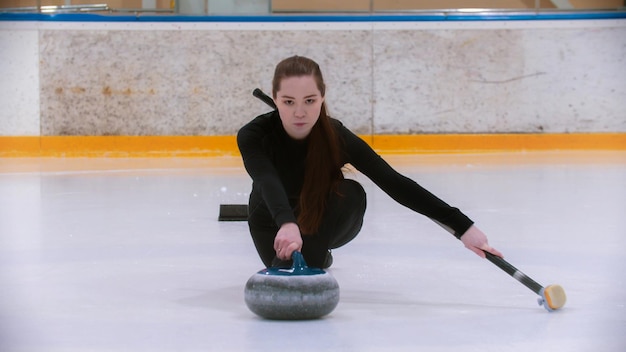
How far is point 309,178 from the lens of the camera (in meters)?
2.10

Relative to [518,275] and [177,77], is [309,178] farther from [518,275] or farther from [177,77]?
[177,77]

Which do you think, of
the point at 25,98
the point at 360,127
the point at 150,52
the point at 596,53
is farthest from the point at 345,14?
the point at 25,98

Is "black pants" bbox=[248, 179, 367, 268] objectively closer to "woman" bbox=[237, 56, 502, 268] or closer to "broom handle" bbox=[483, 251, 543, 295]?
"woman" bbox=[237, 56, 502, 268]

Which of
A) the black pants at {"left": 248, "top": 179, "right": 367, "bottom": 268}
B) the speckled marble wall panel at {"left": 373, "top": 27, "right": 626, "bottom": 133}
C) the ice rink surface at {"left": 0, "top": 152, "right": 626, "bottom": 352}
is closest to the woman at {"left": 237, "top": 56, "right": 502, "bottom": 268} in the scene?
the black pants at {"left": 248, "top": 179, "right": 367, "bottom": 268}

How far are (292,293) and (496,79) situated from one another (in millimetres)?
6278

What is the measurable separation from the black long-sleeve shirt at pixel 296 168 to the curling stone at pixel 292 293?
169 millimetres

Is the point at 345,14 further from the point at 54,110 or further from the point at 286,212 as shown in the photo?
the point at 286,212

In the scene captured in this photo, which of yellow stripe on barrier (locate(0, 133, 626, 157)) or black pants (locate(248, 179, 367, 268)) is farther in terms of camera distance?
yellow stripe on barrier (locate(0, 133, 626, 157))

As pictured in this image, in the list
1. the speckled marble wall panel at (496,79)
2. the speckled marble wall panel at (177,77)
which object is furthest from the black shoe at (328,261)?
the speckled marble wall panel at (496,79)

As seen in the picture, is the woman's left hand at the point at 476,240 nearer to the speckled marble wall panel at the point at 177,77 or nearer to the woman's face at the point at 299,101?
the woman's face at the point at 299,101

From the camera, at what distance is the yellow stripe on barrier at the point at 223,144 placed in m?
7.50

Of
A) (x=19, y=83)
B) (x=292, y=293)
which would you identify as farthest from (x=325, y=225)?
(x=19, y=83)

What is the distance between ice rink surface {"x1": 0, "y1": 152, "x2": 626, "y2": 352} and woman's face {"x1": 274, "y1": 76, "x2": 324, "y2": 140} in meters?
0.41

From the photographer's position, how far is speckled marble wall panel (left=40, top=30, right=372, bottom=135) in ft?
24.7
